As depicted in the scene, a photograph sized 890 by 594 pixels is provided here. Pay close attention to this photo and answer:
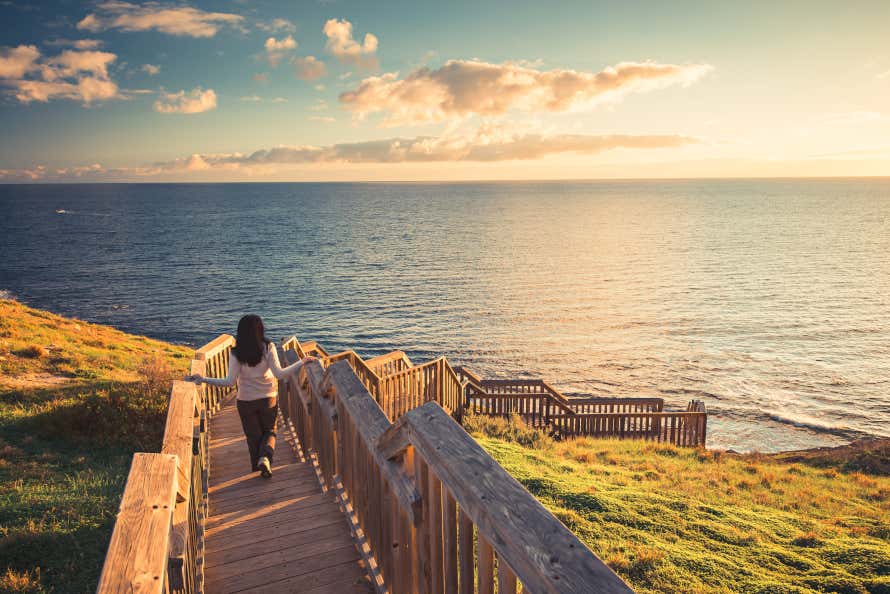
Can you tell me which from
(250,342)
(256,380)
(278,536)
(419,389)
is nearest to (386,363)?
(419,389)

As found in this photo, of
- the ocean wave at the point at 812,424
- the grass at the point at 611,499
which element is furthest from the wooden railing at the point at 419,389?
the ocean wave at the point at 812,424

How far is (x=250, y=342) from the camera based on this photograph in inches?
216

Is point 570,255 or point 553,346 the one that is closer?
point 553,346

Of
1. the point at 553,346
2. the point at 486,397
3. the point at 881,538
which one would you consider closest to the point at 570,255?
the point at 553,346

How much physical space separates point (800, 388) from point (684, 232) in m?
79.8

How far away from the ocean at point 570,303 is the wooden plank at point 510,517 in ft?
71.3

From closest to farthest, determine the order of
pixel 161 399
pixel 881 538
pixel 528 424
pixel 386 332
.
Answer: pixel 881 538 < pixel 161 399 < pixel 528 424 < pixel 386 332

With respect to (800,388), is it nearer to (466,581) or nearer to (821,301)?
(821,301)

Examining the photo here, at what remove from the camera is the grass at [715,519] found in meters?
5.73

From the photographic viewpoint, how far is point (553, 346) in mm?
33094

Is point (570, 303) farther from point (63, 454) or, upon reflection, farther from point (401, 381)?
point (63, 454)

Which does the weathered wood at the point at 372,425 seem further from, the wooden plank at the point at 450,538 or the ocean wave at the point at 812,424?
the ocean wave at the point at 812,424

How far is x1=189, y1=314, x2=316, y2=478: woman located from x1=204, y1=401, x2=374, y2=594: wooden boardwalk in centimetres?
38

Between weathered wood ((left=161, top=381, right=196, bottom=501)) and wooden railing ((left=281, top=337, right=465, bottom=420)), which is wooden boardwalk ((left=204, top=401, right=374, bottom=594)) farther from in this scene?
wooden railing ((left=281, top=337, right=465, bottom=420))
